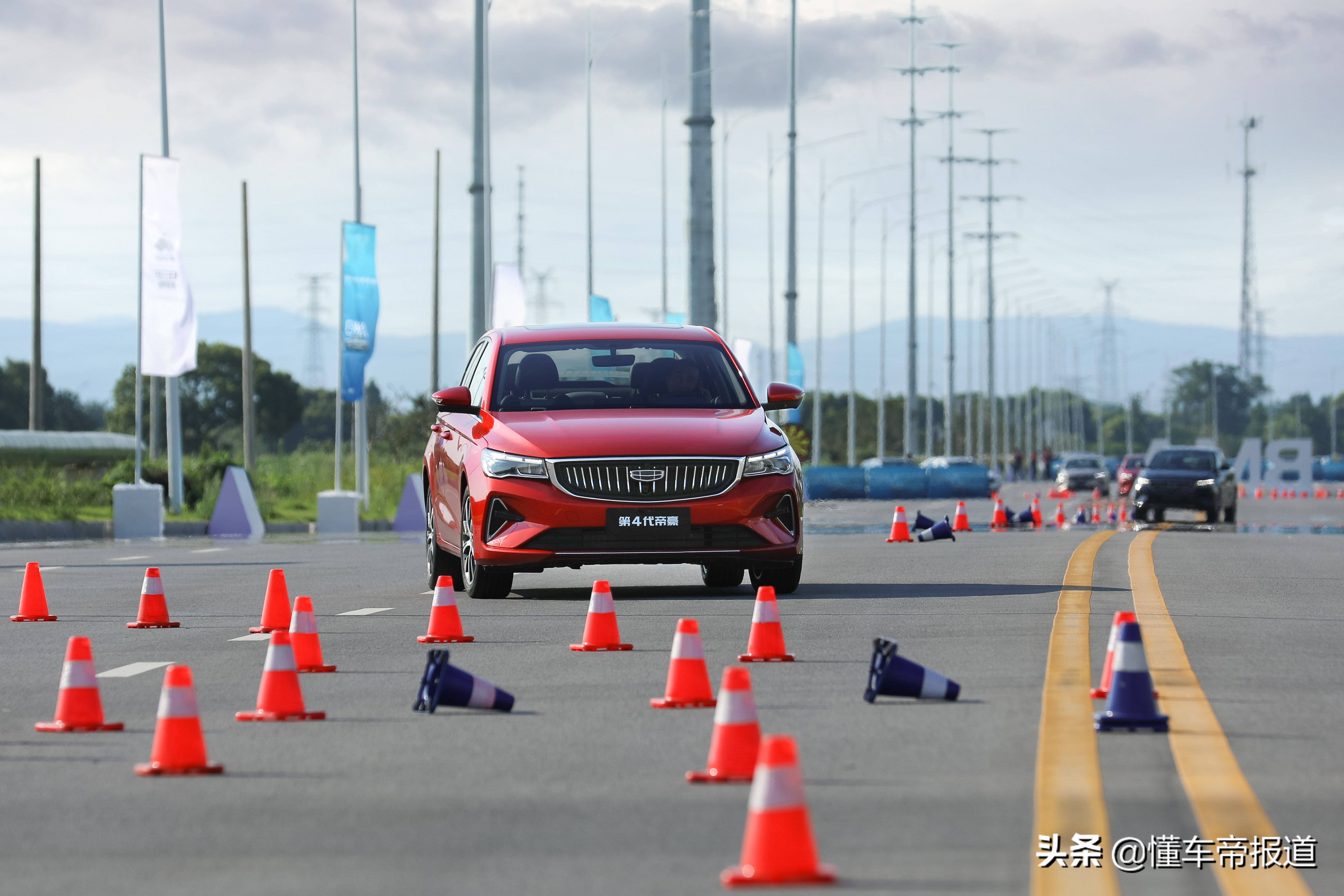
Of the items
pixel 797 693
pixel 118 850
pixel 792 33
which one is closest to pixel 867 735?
pixel 797 693

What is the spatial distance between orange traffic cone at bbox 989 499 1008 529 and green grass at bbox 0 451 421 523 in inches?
438

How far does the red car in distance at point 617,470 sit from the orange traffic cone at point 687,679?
485 cm

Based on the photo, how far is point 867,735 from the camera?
7262 mm

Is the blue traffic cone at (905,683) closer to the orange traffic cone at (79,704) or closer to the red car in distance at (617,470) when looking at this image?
the orange traffic cone at (79,704)

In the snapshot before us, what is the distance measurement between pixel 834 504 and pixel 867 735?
4400 centimetres

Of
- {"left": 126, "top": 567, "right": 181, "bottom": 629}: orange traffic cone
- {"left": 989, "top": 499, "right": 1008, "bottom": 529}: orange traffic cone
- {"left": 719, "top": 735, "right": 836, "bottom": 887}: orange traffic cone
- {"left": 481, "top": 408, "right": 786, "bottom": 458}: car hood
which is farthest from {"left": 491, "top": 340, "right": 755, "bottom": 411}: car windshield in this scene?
{"left": 989, "top": 499, "right": 1008, "bottom": 529}: orange traffic cone

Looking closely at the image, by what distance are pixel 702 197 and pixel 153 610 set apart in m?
16.7

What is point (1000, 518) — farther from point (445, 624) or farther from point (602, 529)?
point (445, 624)

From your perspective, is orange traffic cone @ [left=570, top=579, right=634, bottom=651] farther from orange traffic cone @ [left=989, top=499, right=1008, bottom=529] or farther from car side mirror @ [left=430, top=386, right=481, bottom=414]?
orange traffic cone @ [left=989, top=499, right=1008, bottom=529]

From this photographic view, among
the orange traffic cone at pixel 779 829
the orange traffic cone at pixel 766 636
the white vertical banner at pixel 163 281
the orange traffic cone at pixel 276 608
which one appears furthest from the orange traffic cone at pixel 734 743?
the white vertical banner at pixel 163 281

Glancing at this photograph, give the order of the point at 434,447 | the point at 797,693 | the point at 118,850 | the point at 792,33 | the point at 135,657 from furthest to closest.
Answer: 1. the point at 792,33
2. the point at 434,447
3. the point at 135,657
4. the point at 797,693
5. the point at 118,850

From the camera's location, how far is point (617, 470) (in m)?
13.0

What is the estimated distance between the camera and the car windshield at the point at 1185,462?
3788 cm

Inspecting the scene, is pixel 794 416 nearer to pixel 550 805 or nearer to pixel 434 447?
pixel 434 447
